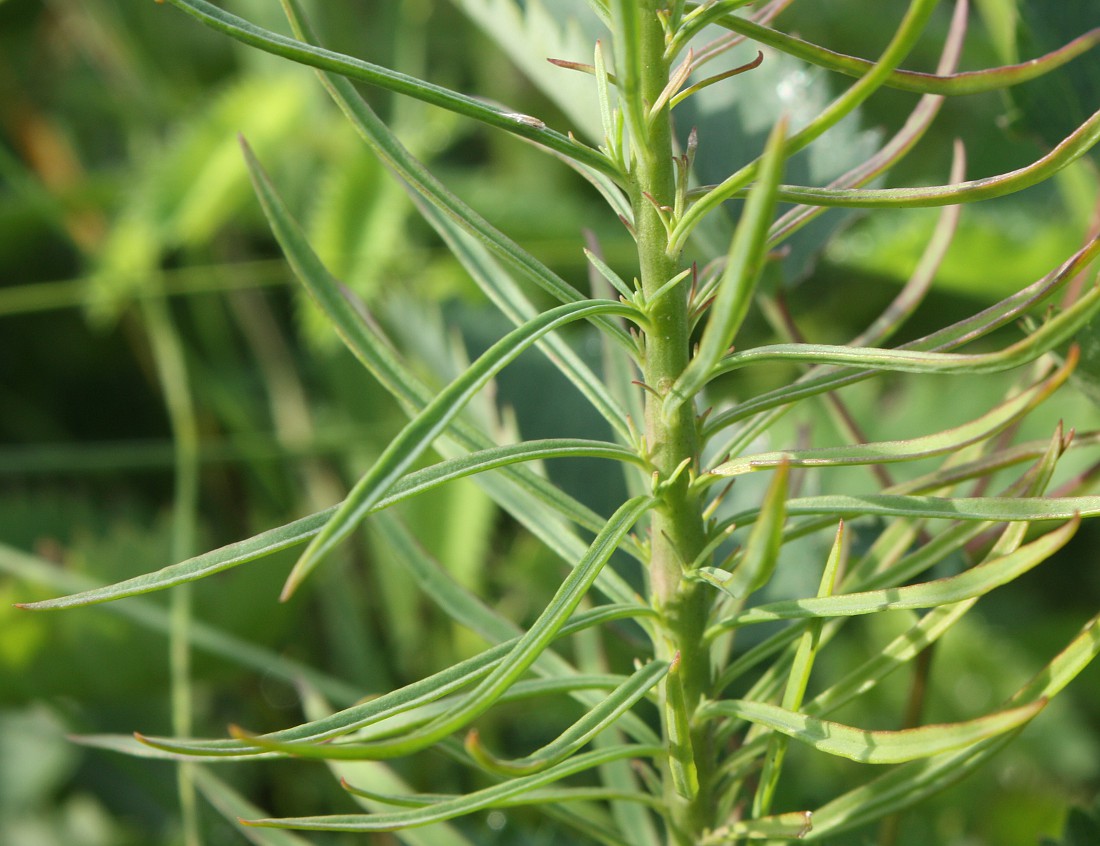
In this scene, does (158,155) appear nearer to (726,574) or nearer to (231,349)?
(231,349)

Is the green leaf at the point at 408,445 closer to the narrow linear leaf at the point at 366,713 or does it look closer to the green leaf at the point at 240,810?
the narrow linear leaf at the point at 366,713

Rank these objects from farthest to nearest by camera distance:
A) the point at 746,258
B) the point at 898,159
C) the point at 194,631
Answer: the point at 194,631
the point at 898,159
the point at 746,258

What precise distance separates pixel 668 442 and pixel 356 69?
9 centimetres

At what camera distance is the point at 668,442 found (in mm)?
216

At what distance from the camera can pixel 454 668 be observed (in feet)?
0.64

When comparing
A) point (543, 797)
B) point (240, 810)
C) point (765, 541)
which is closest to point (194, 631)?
point (240, 810)

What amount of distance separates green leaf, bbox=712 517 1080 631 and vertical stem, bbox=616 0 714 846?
0.07 feet

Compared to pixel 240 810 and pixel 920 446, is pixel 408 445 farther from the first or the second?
pixel 240 810

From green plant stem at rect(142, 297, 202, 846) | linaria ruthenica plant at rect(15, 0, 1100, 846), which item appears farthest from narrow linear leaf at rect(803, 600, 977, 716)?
green plant stem at rect(142, 297, 202, 846)

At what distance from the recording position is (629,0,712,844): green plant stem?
0.20 meters

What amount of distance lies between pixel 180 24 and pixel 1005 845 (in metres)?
0.93

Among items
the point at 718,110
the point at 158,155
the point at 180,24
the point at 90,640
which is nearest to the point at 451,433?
the point at 718,110

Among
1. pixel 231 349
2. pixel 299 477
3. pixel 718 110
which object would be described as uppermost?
pixel 231 349

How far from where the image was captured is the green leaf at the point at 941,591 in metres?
0.17
